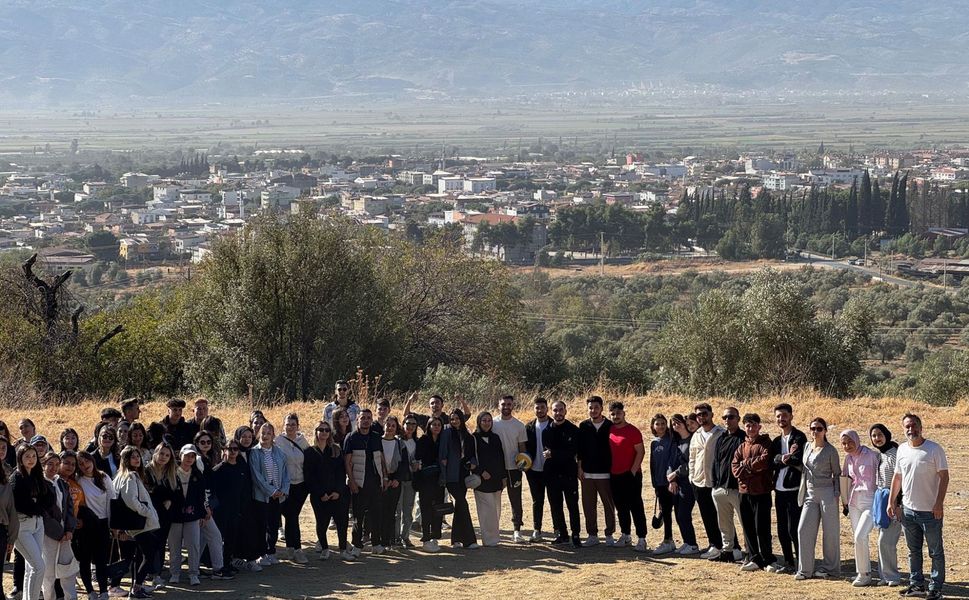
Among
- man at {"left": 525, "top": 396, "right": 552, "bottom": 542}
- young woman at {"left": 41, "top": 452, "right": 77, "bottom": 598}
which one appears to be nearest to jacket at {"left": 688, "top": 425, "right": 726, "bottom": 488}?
man at {"left": 525, "top": 396, "right": 552, "bottom": 542}

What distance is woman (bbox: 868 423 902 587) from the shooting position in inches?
422

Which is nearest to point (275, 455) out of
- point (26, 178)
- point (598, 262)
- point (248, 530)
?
point (248, 530)

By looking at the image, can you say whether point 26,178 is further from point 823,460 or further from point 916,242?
point 823,460

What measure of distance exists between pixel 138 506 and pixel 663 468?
4814 mm

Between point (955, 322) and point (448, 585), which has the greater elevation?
point (448, 585)

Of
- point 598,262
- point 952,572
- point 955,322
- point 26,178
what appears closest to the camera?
point 952,572

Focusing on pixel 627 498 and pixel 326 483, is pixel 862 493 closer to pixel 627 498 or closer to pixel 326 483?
pixel 627 498

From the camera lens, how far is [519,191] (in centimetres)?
15325

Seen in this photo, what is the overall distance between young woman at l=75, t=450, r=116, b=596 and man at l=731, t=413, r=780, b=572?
544 cm

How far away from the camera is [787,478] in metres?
11.3

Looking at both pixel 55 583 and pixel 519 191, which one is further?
pixel 519 191

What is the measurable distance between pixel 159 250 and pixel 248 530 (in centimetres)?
8504

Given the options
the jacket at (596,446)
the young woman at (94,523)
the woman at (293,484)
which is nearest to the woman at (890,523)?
the jacket at (596,446)

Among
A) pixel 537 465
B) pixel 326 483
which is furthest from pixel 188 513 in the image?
pixel 537 465
